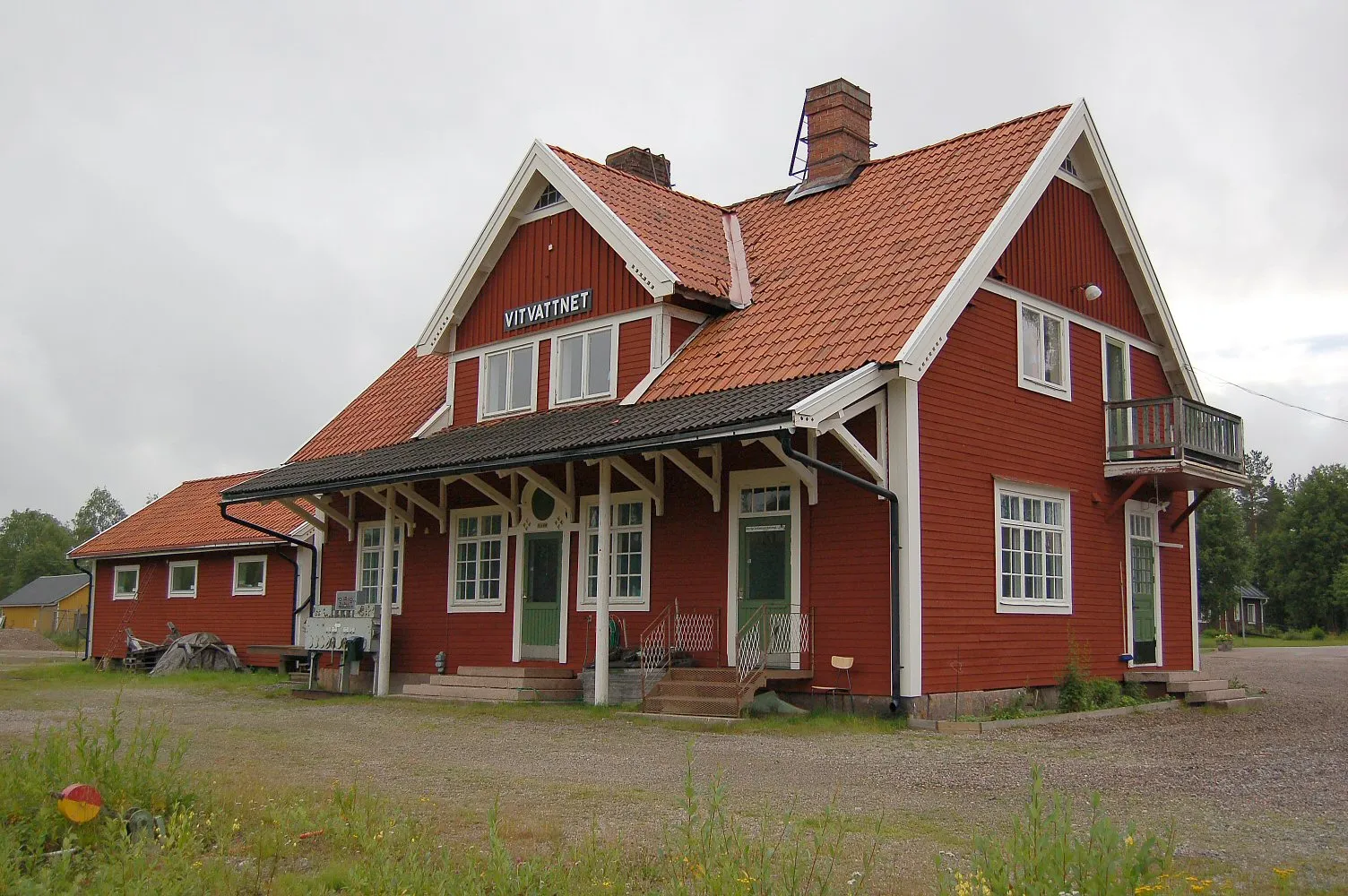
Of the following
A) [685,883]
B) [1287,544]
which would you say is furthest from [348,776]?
[1287,544]

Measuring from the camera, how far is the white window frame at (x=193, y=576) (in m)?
29.5

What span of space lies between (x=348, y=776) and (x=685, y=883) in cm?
502

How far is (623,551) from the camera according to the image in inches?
714

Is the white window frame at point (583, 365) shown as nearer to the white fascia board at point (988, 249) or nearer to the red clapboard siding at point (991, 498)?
the red clapboard siding at point (991, 498)

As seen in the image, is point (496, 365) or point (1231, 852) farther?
point (496, 365)

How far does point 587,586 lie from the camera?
18.3 meters

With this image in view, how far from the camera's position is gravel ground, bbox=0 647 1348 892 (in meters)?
7.79

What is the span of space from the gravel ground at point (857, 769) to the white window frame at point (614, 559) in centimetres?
209

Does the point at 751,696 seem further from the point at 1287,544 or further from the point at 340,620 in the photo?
the point at 1287,544

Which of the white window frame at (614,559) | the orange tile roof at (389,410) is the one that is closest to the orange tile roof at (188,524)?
the orange tile roof at (389,410)

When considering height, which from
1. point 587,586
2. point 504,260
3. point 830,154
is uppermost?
point 830,154

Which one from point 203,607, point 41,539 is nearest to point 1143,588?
point 203,607

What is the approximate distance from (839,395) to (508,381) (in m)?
7.83

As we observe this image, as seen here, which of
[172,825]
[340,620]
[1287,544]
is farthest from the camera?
[1287,544]
